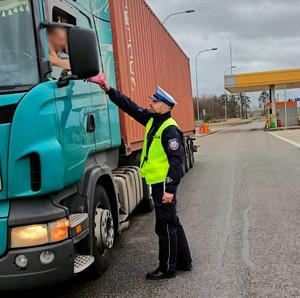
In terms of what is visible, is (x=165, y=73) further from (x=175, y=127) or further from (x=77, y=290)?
(x=77, y=290)

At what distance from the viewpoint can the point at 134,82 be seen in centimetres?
701

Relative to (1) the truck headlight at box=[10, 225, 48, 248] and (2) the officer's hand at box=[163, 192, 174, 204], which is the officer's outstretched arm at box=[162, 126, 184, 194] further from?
(1) the truck headlight at box=[10, 225, 48, 248]

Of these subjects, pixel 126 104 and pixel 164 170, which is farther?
pixel 126 104

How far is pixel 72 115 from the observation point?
3760 millimetres

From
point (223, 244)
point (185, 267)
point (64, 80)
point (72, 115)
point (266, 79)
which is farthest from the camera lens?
point (266, 79)

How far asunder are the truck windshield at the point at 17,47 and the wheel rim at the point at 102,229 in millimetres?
1551

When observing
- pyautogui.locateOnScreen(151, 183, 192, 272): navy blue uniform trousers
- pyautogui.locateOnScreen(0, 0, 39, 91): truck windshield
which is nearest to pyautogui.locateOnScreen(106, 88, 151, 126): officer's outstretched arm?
pyautogui.locateOnScreen(151, 183, 192, 272): navy blue uniform trousers

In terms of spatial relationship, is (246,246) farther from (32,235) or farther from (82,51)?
(82,51)

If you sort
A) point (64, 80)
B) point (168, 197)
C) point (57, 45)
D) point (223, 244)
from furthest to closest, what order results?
point (223, 244)
point (168, 197)
point (57, 45)
point (64, 80)

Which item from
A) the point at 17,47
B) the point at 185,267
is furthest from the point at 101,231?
the point at 17,47

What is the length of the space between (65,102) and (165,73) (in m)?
7.12

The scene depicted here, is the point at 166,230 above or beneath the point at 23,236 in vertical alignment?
beneath

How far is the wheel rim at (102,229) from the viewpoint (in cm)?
426

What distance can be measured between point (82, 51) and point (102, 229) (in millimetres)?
1771
